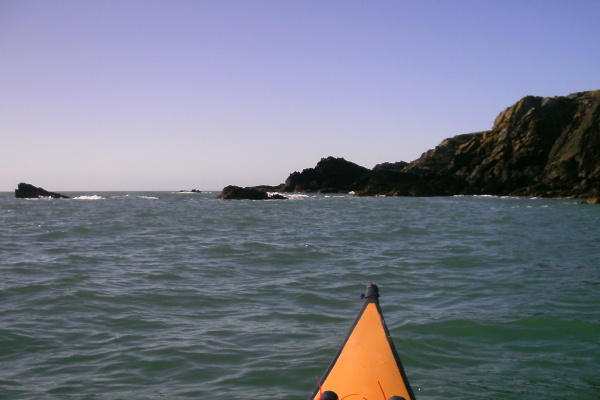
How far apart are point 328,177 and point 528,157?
140 ft

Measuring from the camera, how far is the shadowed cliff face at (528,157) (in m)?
61.7

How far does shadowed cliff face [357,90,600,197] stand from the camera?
202 ft

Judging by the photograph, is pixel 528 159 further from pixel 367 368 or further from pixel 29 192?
pixel 367 368

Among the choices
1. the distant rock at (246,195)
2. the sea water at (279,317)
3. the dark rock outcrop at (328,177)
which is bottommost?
the sea water at (279,317)

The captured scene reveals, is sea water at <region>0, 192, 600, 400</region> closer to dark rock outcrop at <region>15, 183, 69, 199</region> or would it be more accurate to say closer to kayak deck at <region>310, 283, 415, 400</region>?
kayak deck at <region>310, 283, 415, 400</region>

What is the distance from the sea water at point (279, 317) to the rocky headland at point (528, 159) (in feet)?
154

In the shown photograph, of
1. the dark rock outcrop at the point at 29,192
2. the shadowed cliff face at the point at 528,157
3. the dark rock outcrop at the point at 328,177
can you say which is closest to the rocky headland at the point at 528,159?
the shadowed cliff face at the point at 528,157

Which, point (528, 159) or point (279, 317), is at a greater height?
point (528, 159)

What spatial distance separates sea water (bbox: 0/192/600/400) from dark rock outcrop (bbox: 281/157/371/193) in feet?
282

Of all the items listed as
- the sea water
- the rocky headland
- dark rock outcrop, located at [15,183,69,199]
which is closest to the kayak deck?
the sea water

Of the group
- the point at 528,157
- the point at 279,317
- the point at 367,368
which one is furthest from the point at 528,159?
the point at 367,368

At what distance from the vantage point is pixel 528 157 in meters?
71.9

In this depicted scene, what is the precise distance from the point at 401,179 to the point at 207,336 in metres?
77.1

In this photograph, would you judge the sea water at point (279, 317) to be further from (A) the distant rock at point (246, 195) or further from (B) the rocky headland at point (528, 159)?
(A) the distant rock at point (246, 195)
